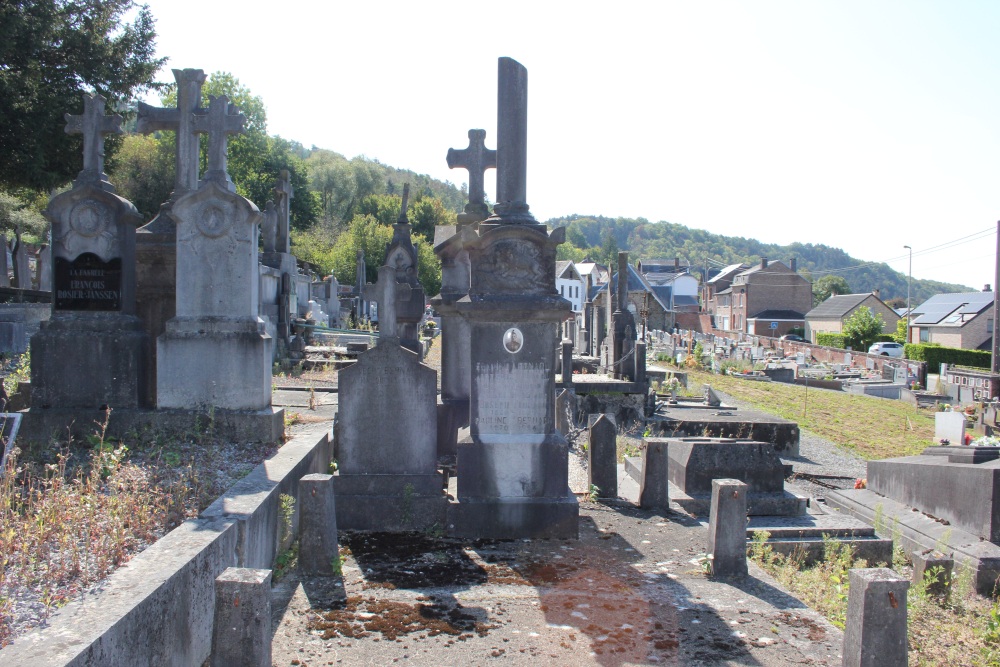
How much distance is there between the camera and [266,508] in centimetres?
501

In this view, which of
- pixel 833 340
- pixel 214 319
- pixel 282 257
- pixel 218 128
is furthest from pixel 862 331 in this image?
pixel 214 319

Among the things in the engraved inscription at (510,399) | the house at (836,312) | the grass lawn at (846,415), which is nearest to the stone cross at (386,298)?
the engraved inscription at (510,399)

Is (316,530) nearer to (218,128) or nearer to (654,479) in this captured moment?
(654,479)

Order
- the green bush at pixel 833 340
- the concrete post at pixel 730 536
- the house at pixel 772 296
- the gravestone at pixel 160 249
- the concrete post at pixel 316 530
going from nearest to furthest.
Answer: the concrete post at pixel 316 530
the concrete post at pixel 730 536
the gravestone at pixel 160 249
the green bush at pixel 833 340
the house at pixel 772 296

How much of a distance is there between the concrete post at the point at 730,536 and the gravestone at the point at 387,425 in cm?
239

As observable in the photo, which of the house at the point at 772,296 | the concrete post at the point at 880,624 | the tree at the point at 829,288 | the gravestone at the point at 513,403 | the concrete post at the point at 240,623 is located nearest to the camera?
the concrete post at the point at 240,623

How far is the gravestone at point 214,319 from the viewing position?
7484 mm

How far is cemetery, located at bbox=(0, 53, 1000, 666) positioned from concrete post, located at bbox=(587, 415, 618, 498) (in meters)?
0.03

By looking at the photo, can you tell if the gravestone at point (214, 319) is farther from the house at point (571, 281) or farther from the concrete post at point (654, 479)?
the house at point (571, 281)

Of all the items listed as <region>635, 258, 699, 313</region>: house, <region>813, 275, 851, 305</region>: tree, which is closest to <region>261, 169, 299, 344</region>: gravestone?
<region>635, 258, 699, 313</region>: house

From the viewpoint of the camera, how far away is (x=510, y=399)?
647 centimetres

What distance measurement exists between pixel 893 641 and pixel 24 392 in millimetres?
8689

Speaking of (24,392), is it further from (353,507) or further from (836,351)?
(836,351)

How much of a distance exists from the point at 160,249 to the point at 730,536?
23.0 ft
